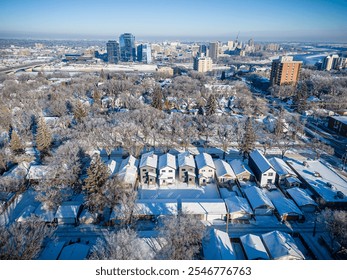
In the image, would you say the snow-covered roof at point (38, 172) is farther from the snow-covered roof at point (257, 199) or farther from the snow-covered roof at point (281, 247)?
the snow-covered roof at point (281, 247)

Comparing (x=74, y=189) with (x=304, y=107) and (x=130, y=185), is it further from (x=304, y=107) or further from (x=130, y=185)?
(x=304, y=107)

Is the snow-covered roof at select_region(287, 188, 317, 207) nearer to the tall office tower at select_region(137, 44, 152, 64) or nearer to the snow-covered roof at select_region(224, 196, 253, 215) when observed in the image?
the snow-covered roof at select_region(224, 196, 253, 215)

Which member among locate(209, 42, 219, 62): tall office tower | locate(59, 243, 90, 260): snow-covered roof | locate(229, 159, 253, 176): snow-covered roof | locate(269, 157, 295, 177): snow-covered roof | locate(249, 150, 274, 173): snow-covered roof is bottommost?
locate(59, 243, 90, 260): snow-covered roof

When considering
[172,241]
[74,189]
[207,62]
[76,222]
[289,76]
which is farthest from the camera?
[207,62]

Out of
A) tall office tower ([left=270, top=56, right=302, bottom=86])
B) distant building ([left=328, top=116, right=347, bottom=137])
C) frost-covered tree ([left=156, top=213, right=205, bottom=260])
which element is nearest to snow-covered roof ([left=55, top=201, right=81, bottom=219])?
frost-covered tree ([left=156, top=213, right=205, bottom=260])

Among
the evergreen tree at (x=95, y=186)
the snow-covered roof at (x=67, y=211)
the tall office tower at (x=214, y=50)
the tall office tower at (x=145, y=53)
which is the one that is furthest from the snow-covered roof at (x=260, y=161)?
the tall office tower at (x=214, y=50)

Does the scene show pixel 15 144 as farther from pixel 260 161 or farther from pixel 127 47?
pixel 127 47

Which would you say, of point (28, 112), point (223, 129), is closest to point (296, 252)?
point (223, 129)
